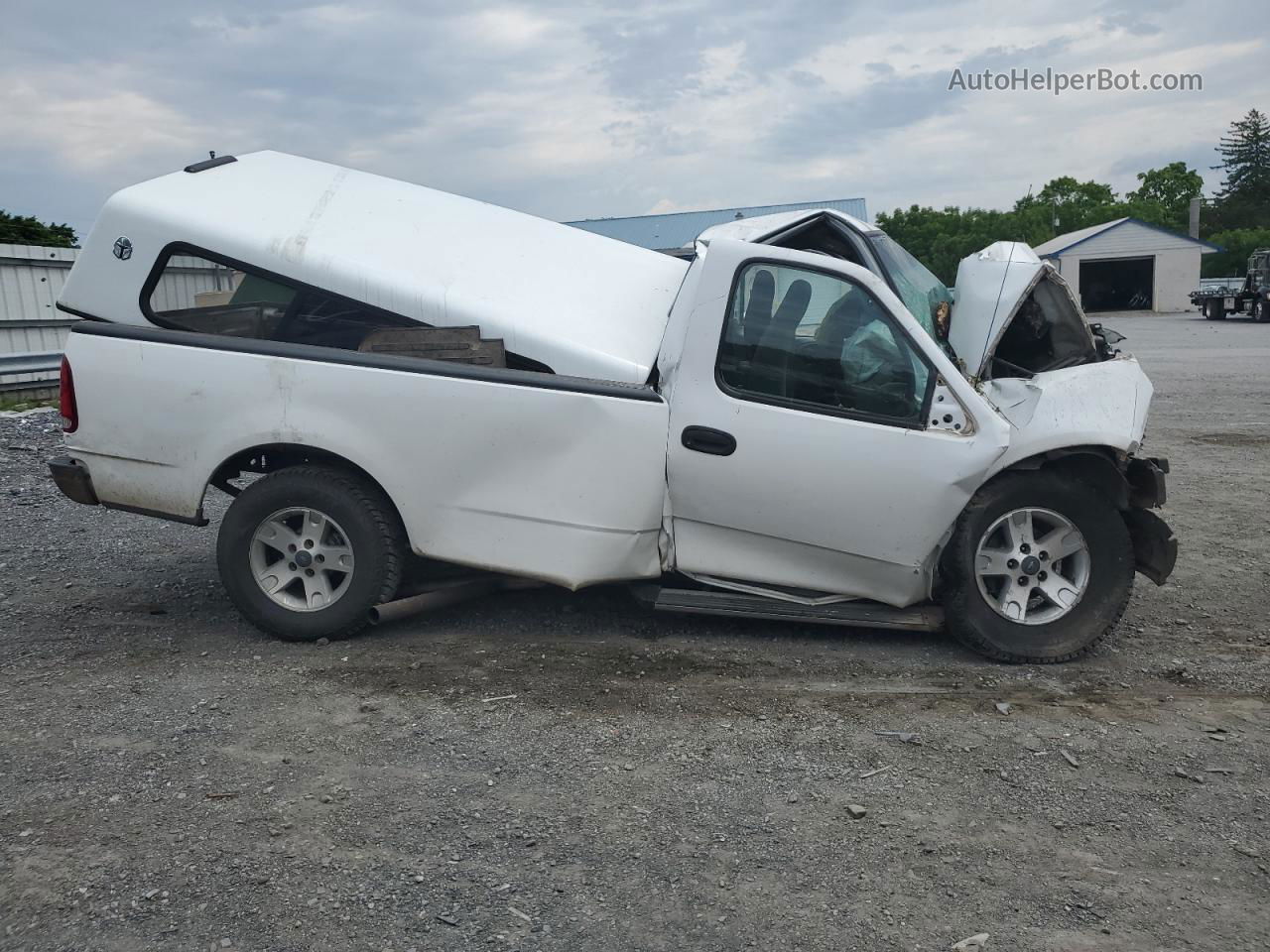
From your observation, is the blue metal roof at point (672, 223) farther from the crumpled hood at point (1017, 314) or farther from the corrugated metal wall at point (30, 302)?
the crumpled hood at point (1017, 314)

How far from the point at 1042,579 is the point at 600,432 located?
2071 mm

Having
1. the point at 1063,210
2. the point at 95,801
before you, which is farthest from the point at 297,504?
the point at 1063,210

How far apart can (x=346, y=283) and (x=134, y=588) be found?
7.70 feet

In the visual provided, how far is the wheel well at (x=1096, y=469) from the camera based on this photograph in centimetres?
478

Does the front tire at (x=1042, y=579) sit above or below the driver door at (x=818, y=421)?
below

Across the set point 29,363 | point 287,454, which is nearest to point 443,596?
point 287,454

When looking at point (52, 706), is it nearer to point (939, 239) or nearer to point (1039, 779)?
point (1039, 779)

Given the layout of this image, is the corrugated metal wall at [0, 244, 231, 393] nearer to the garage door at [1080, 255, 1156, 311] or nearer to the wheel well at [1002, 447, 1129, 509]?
the wheel well at [1002, 447, 1129, 509]

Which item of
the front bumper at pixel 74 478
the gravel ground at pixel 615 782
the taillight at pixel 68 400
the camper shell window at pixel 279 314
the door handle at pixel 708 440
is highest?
the camper shell window at pixel 279 314

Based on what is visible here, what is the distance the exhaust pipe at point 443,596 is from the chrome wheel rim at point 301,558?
223mm

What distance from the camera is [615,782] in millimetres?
3637

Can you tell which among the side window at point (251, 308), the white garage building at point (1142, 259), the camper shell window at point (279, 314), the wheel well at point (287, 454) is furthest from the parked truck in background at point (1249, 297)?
the wheel well at point (287, 454)

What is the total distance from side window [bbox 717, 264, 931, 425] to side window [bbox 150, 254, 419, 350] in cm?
154

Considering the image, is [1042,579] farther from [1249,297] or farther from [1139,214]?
[1139,214]
